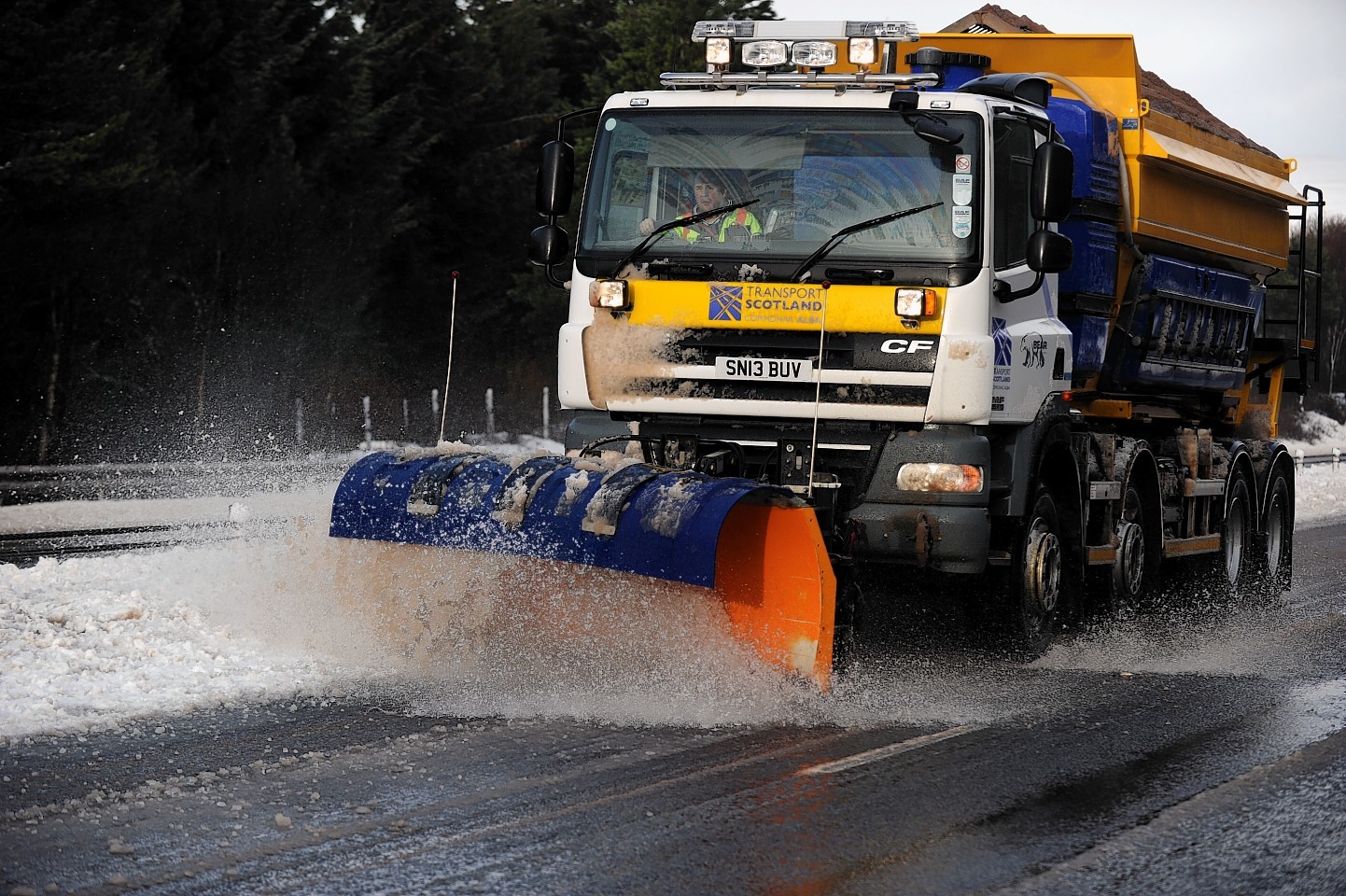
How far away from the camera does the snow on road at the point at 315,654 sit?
6918 mm

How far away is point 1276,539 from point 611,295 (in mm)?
7507

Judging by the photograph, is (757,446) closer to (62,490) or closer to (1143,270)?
(1143,270)

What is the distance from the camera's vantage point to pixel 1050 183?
323 inches

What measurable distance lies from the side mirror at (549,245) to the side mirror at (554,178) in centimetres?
15

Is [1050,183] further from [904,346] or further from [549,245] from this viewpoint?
[549,245]

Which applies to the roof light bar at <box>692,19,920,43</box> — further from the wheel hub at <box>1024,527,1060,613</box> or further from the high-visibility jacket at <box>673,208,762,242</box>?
the wheel hub at <box>1024,527,1060,613</box>

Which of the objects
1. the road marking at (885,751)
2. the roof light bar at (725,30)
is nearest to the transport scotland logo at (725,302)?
the roof light bar at (725,30)

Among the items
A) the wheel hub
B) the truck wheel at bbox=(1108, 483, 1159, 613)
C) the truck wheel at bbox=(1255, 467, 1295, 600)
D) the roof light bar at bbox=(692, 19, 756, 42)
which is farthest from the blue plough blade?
the truck wheel at bbox=(1255, 467, 1295, 600)

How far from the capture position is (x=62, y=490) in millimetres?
20406

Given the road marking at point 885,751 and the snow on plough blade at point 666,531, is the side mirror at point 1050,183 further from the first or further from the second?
the road marking at point 885,751

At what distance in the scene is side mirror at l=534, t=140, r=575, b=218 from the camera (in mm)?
8828

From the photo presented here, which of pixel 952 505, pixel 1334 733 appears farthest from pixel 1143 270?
pixel 1334 733

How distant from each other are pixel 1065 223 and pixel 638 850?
5.89m

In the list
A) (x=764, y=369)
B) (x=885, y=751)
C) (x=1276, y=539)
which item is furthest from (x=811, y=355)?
(x=1276, y=539)
